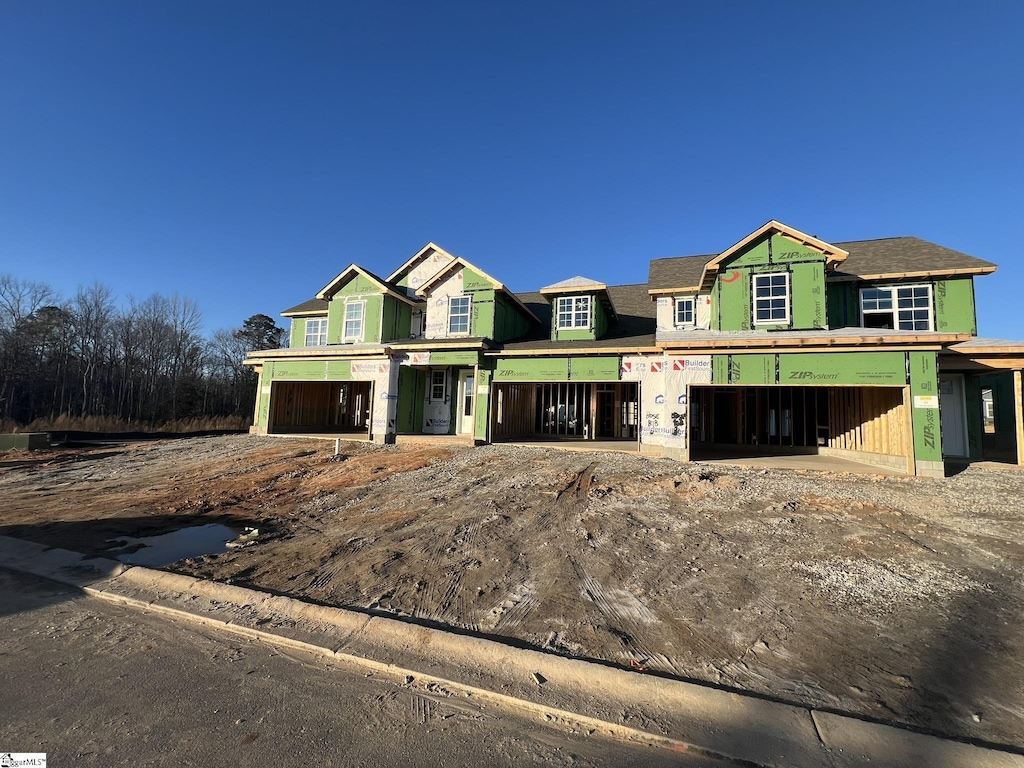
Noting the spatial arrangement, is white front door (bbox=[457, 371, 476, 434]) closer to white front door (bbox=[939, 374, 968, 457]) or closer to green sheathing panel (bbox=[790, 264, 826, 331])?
green sheathing panel (bbox=[790, 264, 826, 331])

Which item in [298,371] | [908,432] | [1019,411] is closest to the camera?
[908,432]

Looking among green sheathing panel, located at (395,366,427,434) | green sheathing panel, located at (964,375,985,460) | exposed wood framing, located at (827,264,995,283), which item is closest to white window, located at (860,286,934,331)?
exposed wood framing, located at (827,264,995,283)

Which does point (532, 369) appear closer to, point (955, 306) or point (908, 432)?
point (908, 432)

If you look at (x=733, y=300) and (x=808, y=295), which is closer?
(x=808, y=295)

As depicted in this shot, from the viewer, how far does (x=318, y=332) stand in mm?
22766

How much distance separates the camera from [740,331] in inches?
567

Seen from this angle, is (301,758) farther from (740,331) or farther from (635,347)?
(740,331)

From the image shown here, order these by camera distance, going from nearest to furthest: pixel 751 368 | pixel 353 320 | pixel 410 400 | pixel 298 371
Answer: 1. pixel 751 368
2. pixel 410 400
3. pixel 298 371
4. pixel 353 320

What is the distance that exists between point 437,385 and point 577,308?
7293 millimetres

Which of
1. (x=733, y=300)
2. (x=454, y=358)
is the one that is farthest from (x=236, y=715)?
(x=733, y=300)

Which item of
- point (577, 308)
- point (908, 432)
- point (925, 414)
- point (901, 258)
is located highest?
point (901, 258)

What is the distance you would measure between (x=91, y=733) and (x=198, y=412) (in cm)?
4218

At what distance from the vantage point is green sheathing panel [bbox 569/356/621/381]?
1539 centimetres

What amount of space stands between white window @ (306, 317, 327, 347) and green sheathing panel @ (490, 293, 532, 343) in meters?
9.97
